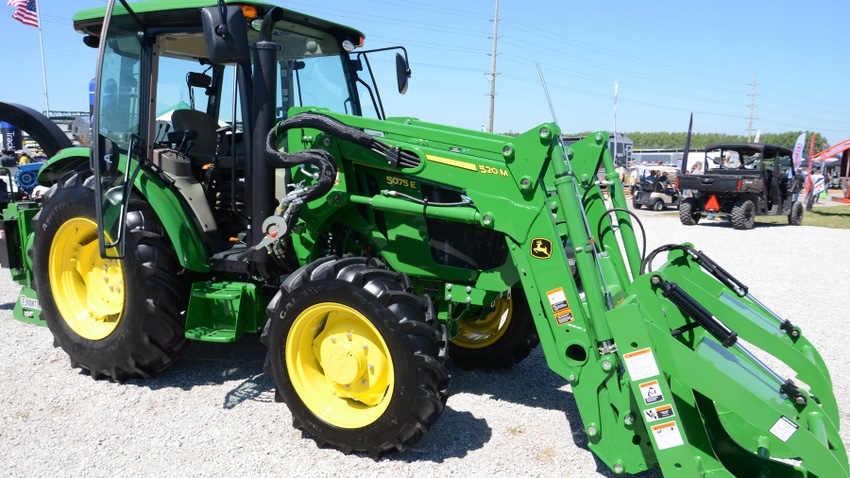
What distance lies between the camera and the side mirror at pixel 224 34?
3561 mm

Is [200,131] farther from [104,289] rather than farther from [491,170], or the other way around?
[491,170]

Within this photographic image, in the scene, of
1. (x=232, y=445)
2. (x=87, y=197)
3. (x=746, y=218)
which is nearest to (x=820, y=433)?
(x=232, y=445)

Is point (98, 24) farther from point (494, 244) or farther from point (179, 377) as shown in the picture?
point (494, 244)

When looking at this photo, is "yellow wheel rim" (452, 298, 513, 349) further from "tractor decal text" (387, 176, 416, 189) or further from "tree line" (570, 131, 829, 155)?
"tree line" (570, 131, 829, 155)

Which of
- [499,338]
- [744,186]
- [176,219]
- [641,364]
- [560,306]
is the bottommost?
[499,338]

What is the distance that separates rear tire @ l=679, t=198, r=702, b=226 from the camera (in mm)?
16203

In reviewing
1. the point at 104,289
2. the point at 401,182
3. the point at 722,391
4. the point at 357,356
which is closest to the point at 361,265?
the point at 357,356

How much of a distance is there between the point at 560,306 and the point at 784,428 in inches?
45.0

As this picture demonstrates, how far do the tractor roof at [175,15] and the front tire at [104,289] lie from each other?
46.3 inches

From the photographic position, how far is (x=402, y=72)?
5227mm

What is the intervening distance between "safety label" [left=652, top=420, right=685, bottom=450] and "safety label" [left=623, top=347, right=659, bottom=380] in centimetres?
22

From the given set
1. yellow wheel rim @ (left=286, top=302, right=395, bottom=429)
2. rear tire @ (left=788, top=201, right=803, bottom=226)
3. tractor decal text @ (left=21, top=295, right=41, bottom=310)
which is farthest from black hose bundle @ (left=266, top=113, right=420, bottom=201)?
rear tire @ (left=788, top=201, right=803, bottom=226)

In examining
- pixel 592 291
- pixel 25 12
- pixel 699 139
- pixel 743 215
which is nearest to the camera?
pixel 592 291

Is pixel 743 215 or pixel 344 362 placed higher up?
pixel 344 362
